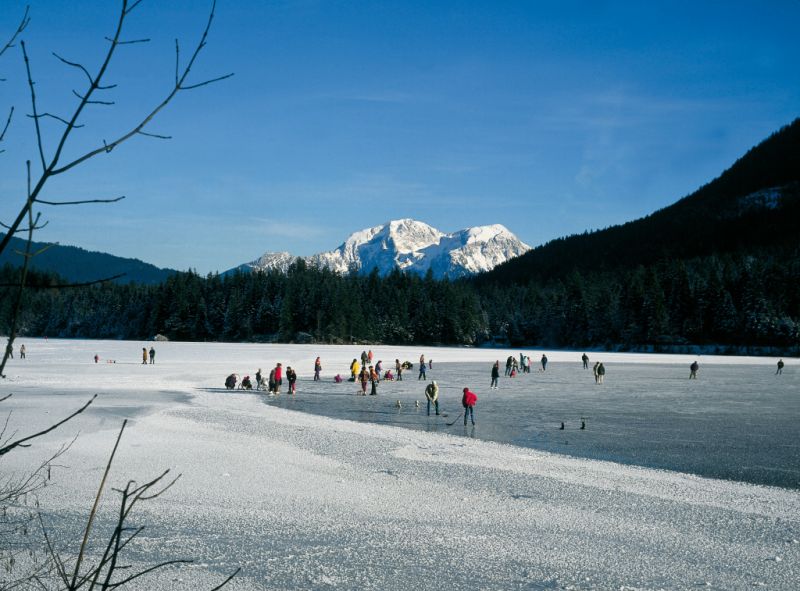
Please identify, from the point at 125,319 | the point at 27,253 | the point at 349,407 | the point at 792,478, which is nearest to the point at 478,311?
the point at 125,319

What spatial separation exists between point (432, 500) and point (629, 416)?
13683 mm

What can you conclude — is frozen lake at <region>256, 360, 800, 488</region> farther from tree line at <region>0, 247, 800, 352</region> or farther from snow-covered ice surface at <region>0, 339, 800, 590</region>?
tree line at <region>0, 247, 800, 352</region>

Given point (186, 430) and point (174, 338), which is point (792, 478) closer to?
point (186, 430)

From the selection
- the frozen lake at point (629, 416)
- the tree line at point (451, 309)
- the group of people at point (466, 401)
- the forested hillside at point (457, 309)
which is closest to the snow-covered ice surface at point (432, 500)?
the frozen lake at point (629, 416)

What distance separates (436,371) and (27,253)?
150ft

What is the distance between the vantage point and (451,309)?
11650 centimetres

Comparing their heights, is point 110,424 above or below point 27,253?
below

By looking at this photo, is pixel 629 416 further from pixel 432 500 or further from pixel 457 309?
pixel 457 309

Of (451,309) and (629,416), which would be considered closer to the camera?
(629,416)

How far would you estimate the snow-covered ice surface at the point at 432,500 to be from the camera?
7379mm

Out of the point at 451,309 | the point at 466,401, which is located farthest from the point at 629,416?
the point at 451,309

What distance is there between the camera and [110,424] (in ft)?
58.1

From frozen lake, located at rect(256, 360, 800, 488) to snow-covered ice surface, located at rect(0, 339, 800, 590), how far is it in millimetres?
176

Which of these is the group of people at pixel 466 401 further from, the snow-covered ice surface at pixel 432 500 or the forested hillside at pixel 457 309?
the forested hillside at pixel 457 309
